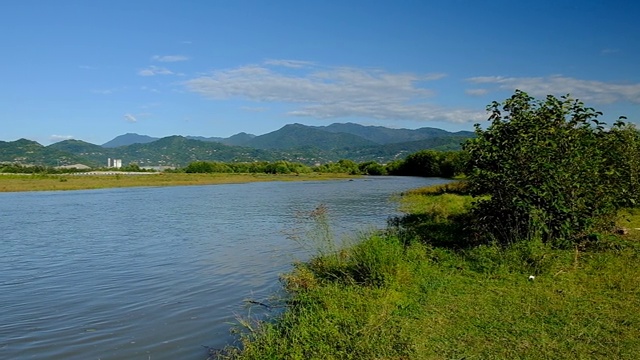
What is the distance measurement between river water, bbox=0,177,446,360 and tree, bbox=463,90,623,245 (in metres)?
7.00

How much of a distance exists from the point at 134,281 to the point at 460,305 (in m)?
10.1

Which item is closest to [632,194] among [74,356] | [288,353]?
[288,353]

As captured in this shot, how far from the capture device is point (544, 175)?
14.1 meters

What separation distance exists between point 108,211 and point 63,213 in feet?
10.2

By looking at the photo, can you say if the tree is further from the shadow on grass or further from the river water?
the river water

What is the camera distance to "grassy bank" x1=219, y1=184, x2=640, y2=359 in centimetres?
763

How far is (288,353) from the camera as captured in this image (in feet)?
25.0

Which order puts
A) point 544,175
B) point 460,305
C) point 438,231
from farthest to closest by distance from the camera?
point 438,231 → point 544,175 → point 460,305

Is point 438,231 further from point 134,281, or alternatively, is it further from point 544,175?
point 134,281

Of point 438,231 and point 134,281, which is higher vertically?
point 438,231

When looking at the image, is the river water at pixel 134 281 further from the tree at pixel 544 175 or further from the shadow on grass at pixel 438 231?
the tree at pixel 544 175

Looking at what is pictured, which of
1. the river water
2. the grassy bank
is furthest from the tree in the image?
the river water

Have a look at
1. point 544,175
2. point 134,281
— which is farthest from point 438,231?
point 134,281

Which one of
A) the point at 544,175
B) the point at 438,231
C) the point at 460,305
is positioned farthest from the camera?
the point at 438,231
